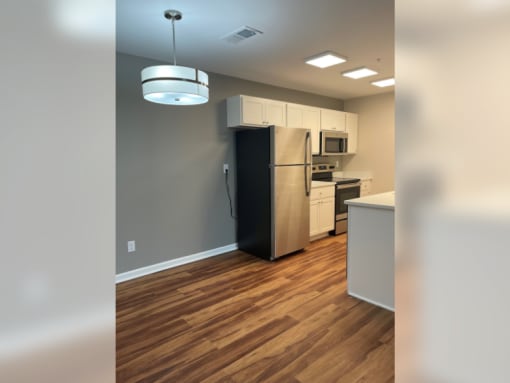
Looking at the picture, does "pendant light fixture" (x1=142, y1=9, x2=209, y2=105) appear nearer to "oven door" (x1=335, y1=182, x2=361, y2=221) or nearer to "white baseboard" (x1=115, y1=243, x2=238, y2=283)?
"white baseboard" (x1=115, y1=243, x2=238, y2=283)

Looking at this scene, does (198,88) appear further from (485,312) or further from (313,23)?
(485,312)

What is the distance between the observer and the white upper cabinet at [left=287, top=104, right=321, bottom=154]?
4531 mm

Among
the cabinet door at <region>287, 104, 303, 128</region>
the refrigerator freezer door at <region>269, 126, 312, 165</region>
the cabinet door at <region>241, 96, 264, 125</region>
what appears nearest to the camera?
the refrigerator freezer door at <region>269, 126, 312, 165</region>

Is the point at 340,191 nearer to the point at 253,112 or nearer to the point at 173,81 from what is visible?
the point at 253,112

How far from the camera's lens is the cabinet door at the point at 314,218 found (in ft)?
15.0

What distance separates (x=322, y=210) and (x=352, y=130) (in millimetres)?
1948

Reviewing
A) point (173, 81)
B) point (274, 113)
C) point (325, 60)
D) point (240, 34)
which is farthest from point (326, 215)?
point (173, 81)

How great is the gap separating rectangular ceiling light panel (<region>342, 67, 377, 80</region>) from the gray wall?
4.49ft

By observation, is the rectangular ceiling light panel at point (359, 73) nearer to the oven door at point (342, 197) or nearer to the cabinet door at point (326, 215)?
the oven door at point (342, 197)

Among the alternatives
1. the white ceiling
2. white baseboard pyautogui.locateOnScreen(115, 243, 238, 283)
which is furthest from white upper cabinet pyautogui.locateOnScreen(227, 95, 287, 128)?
white baseboard pyautogui.locateOnScreen(115, 243, 238, 283)

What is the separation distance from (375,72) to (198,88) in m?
2.91

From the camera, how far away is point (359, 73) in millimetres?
4035

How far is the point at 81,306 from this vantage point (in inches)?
39.4

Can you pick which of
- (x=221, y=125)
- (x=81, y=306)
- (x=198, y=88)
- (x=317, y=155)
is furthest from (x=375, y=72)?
(x=81, y=306)
